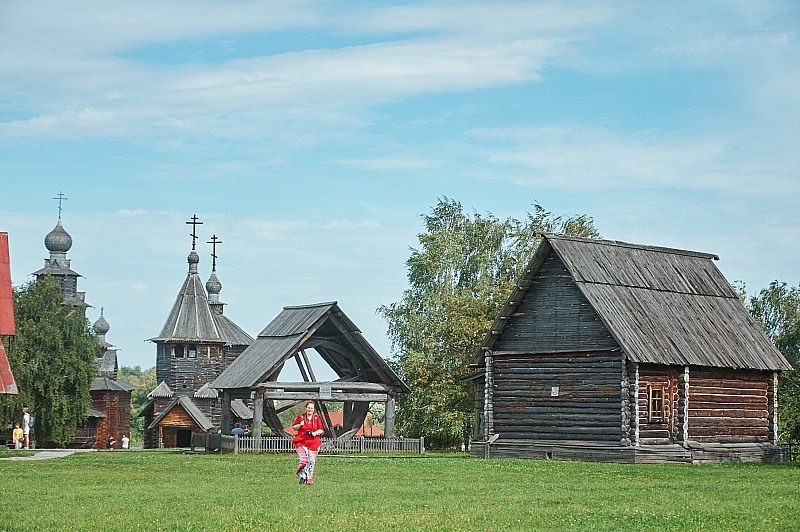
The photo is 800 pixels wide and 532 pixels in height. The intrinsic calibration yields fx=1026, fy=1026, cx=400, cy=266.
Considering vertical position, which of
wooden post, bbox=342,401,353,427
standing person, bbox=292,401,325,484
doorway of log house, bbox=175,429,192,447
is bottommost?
doorway of log house, bbox=175,429,192,447

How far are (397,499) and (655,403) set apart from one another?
17.1 metres

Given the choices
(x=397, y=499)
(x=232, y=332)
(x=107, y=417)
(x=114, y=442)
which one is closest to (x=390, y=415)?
(x=397, y=499)

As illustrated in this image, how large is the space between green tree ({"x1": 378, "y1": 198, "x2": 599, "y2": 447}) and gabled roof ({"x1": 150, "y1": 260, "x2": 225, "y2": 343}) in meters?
19.8

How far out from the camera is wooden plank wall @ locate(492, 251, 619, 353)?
31.3 m

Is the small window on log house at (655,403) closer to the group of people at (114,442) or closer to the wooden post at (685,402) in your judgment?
the wooden post at (685,402)

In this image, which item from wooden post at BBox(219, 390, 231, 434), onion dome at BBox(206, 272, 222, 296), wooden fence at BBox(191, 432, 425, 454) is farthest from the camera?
onion dome at BBox(206, 272, 222, 296)

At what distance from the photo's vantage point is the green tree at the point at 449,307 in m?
46.3

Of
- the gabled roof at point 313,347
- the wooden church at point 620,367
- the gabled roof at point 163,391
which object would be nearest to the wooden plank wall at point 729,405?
the wooden church at point 620,367

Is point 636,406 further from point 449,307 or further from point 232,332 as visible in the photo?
point 232,332

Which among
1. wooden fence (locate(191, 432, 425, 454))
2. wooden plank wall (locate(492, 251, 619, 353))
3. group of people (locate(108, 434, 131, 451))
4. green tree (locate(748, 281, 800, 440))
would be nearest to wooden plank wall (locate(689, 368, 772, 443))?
wooden plank wall (locate(492, 251, 619, 353))

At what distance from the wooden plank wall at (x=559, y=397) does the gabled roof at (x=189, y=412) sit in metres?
40.0

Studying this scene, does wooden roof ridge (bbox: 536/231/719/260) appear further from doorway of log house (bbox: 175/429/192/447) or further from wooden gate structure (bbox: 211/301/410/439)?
doorway of log house (bbox: 175/429/192/447)

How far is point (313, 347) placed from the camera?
38.4m

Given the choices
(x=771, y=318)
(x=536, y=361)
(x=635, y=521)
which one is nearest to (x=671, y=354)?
(x=536, y=361)
